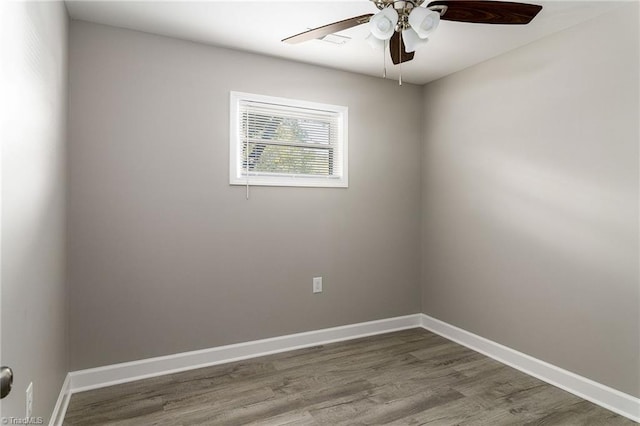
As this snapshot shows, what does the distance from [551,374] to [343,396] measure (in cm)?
148

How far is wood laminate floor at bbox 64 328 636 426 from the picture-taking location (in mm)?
2053

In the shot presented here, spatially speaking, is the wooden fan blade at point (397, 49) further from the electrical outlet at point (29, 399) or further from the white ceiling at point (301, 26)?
the electrical outlet at point (29, 399)

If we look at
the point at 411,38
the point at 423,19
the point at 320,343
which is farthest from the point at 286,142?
the point at 320,343

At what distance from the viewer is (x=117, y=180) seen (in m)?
2.44

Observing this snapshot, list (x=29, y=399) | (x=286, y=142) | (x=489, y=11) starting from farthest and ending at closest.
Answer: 1. (x=286, y=142)
2. (x=489, y=11)
3. (x=29, y=399)

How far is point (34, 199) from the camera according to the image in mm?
1539

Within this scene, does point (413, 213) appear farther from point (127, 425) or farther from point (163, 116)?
point (127, 425)

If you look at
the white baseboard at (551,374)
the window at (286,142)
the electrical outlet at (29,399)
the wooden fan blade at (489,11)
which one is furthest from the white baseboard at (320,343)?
the wooden fan blade at (489,11)

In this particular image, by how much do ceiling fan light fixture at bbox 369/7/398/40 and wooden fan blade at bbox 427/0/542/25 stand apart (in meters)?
0.22

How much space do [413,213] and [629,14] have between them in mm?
2110

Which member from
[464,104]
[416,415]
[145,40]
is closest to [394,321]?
[416,415]

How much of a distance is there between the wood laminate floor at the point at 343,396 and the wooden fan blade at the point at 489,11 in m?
2.14

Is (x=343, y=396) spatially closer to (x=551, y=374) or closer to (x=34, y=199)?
(x=551, y=374)

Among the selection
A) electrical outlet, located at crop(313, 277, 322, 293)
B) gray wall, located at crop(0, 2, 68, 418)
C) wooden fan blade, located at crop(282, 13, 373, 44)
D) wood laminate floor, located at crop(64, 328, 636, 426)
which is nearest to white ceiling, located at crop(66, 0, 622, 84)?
wooden fan blade, located at crop(282, 13, 373, 44)
